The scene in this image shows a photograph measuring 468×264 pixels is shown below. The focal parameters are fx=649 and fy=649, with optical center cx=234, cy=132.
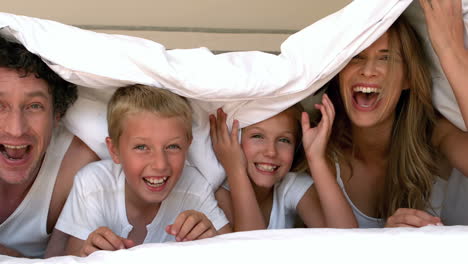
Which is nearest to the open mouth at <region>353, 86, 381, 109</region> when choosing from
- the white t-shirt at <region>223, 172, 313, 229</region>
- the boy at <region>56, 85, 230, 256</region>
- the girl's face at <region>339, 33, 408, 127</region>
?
the girl's face at <region>339, 33, 408, 127</region>

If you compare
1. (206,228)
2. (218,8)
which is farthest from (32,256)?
(218,8)

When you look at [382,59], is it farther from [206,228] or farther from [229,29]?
[229,29]

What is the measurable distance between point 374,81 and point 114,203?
0.73 metres

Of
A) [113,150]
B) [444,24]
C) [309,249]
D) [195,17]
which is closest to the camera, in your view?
[309,249]

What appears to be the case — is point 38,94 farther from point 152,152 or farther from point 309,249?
point 309,249

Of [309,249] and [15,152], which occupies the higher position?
[15,152]

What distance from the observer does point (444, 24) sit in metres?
1.50

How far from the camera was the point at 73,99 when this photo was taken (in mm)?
Result: 1626

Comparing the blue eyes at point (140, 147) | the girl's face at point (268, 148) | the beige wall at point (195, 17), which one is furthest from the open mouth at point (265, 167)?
the beige wall at point (195, 17)

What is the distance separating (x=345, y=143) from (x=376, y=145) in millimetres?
87

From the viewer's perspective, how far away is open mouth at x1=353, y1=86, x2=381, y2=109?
166cm

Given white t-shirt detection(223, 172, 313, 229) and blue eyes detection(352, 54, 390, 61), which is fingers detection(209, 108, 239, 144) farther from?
blue eyes detection(352, 54, 390, 61)

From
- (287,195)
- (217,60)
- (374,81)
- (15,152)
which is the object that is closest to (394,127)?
(374,81)

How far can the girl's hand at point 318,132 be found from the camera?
5.46 feet
